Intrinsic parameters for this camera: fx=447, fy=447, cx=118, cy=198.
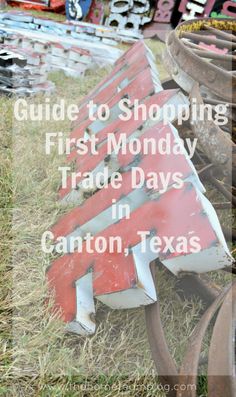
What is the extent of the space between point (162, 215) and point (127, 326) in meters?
0.38

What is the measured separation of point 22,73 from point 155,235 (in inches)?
91.9

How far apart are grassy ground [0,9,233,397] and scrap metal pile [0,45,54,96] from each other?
1380mm

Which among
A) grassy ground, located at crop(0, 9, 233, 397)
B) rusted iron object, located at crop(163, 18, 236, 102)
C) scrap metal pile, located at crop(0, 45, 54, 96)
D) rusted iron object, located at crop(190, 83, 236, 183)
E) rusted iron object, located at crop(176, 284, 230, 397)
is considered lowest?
grassy ground, located at crop(0, 9, 233, 397)

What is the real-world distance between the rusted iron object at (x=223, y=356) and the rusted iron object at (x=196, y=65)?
73cm

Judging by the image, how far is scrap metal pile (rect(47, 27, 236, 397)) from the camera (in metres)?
1.06

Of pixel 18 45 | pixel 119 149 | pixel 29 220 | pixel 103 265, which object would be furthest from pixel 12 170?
pixel 18 45

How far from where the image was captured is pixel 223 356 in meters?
0.94

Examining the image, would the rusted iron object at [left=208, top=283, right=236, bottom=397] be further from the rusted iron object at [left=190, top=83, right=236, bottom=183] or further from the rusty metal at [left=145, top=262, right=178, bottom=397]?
the rusted iron object at [left=190, top=83, right=236, bottom=183]

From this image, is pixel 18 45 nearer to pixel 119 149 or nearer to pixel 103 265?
pixel 119 149

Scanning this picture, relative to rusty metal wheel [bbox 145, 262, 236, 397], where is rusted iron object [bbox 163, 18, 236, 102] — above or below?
above

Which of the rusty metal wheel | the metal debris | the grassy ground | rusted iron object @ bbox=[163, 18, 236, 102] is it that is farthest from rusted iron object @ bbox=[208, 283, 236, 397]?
rusted iron object @ bbox=[163, 18, 236, 102]

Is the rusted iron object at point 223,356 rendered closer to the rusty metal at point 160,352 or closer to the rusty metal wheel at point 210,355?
the rusty metal wheel at point 210,355

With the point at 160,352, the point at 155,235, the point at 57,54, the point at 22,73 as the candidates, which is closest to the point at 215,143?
the point at 155,235

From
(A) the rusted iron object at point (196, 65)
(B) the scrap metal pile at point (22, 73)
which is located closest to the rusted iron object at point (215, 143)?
(A) the rusted iron object at point (196, 65)
